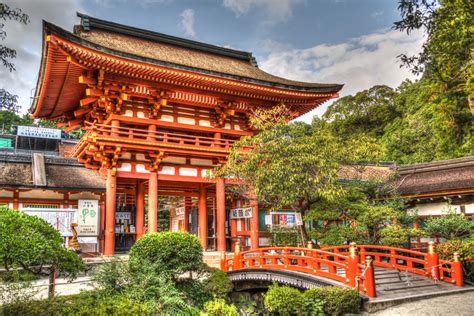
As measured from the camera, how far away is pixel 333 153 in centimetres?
1459

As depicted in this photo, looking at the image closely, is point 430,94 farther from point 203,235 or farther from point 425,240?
point 203,235

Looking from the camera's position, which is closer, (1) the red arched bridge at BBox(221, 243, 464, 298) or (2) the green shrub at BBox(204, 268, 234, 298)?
(1) the red arched bridge at BBox(221, 243, 464, 298)

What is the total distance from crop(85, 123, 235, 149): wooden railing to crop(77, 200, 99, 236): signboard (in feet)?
10.3

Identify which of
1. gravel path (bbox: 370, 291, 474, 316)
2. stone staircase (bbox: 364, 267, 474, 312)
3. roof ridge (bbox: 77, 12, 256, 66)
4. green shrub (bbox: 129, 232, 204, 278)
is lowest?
gravel path (bbox: 370, 291, 474, 316)

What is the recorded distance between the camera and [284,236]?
1892 cm

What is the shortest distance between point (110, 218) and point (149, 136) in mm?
3785

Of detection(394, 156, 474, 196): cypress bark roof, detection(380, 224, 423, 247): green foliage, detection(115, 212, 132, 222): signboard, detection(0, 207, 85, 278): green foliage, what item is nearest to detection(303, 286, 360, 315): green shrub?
detection(380, 224, 423, 247): green foliage

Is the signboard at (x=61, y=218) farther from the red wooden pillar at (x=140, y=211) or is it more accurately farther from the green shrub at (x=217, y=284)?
the green shrub at (x=217, y=284)

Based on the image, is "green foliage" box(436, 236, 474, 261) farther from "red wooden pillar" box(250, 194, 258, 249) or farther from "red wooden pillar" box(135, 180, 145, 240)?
"red wooden pillar" box(135, 180, 145, 240)

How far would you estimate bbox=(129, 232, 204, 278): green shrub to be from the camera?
1155 cm

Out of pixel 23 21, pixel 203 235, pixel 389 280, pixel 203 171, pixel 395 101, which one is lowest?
pixel 389 280

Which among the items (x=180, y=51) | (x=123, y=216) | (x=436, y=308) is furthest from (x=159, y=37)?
(x=436, y=308)

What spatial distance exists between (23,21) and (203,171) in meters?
11.8

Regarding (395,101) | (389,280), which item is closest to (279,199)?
(389,280)
